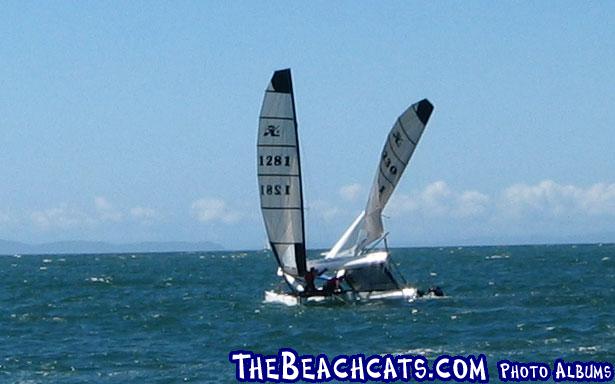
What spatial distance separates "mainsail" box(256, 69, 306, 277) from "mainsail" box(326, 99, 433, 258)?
290 centimetres

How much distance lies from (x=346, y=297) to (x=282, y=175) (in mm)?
6284

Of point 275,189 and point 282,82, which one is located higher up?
point 282,82

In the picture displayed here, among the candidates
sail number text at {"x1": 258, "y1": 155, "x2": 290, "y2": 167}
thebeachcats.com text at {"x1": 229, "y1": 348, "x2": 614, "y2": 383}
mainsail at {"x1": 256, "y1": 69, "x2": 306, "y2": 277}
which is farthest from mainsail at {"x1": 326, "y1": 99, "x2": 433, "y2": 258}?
thebeachcats.com text at {"x1": 229, "y1": 348, "x2": 614, "y2": 383}

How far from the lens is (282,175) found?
6094 cm

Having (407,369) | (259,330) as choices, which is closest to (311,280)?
(259,330)

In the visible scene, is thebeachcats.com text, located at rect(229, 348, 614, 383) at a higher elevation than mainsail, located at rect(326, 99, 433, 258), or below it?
below

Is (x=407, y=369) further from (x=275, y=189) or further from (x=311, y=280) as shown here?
(x=275, y=189)

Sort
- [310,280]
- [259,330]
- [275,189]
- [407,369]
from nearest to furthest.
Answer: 1. [407,369]
2. [259,330]
3. [310,280]
4. [275,189]

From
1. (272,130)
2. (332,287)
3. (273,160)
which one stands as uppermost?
(272,130)

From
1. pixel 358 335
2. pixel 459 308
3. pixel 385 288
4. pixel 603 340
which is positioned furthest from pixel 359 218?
pixel 603 340

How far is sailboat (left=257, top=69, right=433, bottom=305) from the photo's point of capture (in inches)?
2372

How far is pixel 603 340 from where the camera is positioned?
43.7 m

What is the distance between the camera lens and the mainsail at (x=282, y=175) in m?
60.3

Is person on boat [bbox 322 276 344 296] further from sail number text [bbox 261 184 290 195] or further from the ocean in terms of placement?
sail number text [bbox 261 184 290 195]
